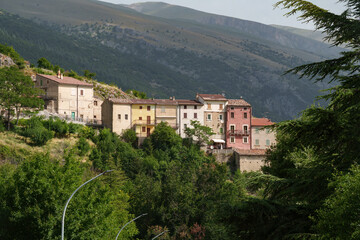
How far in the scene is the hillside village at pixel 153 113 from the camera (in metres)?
89.0

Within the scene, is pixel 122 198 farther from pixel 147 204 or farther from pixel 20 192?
pixel 20 192

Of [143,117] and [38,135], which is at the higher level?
[143,117]

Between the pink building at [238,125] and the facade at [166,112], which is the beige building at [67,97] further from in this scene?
the pink building at [238,125]

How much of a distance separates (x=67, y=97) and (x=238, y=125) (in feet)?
90.0

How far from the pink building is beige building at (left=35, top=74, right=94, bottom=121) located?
2216cm

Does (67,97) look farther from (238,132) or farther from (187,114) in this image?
(238,132)

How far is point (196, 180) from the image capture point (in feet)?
229

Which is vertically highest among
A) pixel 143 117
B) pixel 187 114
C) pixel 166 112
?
pixel 166 112

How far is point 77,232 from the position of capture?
32938 millimetres

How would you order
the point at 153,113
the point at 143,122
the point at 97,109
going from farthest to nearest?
1. the point at 97,109
2. the point at 153,113
3. the point at 143,122

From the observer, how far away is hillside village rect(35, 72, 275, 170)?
3504 inches

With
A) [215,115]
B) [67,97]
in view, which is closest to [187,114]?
[215,115]

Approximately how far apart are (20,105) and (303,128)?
71476mm

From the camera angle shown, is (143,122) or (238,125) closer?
(143,122)
